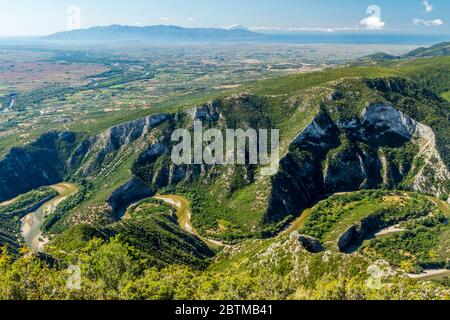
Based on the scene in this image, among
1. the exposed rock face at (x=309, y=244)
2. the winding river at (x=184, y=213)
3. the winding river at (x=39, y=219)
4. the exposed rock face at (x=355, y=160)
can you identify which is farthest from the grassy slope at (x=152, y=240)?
the exposed rock face at (x=355, y=160)

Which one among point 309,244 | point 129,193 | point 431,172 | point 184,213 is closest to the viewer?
point 309,244

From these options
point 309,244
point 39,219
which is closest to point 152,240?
point 309,244

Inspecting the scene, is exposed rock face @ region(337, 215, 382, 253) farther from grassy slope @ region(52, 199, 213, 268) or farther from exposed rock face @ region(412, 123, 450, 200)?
grassy slope @ region(52, 199, 213, 268)

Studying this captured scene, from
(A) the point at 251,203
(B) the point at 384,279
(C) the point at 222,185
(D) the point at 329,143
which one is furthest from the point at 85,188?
(B) the point at 384,279

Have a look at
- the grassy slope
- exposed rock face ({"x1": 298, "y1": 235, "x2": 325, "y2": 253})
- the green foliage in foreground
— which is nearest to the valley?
exposed rock face ({"x1": 298, "y1": 235, "x2": 325, "y2": 253})

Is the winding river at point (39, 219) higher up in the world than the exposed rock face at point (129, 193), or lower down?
lower down

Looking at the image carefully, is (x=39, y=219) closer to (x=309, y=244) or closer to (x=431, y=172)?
(x=309, y=244)

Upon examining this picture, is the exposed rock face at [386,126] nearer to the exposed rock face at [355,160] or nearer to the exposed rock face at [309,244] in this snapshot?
the exposed rock face at [355,160]

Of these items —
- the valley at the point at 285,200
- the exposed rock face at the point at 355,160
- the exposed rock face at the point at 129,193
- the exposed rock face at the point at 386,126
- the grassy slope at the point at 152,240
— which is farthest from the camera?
the exposed rock face at the point at 386,126
